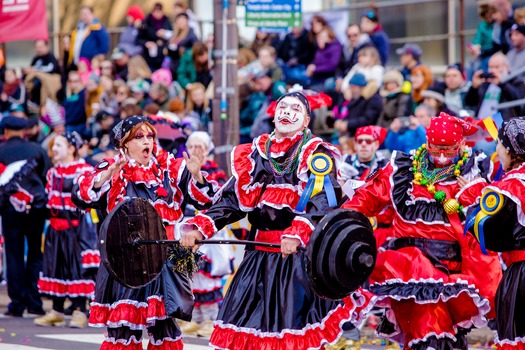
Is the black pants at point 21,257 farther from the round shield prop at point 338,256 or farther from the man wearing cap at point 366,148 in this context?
the round shield prop at point 338,256

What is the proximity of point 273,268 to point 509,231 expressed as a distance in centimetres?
165

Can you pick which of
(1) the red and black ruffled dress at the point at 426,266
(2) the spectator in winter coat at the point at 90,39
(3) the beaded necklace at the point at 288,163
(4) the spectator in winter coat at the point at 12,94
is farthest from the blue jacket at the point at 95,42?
(3) the beaded necklace at the point at 288,163

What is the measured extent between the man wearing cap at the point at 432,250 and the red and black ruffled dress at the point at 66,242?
4637mm

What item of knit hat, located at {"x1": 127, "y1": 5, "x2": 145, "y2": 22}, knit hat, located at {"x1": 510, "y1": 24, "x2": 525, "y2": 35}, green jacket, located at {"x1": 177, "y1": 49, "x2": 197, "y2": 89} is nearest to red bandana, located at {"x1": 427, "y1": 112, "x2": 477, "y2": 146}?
knit hat, located at {"x1": 510, "y1": 24, "x2": 525, "y2": 35}

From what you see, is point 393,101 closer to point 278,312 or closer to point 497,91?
point 497,91

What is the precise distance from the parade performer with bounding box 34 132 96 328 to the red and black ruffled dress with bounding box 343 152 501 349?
180 inches

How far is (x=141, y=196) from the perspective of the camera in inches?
376

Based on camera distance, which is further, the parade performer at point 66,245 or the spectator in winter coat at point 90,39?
the spectator in winter coat at point 90,39

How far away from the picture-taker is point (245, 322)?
838 centimetres

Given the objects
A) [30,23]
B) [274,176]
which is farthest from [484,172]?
[30,23]

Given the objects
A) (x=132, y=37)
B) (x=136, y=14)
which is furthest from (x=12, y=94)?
(x=136, y=14)

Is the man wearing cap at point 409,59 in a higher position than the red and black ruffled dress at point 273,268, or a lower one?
higher

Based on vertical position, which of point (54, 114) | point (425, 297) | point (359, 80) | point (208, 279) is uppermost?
point (359, 80)

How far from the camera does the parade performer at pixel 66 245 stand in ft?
43.1
